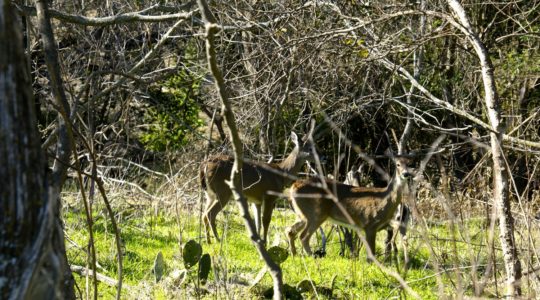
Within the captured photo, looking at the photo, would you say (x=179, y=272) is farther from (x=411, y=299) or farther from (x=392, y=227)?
(x=392, y=227)

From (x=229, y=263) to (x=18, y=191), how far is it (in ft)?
19.1

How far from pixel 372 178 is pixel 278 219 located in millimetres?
3957

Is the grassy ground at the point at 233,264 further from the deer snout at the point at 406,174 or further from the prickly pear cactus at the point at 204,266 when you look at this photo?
the deer snout at the point at 406,174

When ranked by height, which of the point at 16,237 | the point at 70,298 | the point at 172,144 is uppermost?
the point at 172,144

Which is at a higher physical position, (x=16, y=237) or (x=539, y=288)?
(x=16, y=237)

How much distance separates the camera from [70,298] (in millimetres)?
3275

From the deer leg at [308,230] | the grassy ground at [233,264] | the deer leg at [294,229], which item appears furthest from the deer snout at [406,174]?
the deer leg at [294,229]

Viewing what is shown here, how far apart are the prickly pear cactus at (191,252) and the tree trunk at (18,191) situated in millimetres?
Result: 3874

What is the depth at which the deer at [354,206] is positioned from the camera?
10.2 m

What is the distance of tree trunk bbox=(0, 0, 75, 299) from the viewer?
7.09ft

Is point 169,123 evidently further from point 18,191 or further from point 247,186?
point 18,191

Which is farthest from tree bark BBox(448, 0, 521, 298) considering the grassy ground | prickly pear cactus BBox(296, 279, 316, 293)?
prickly pear cactus BBox(296, 279, 316, 293)

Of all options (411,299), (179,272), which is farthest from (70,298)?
(411,299)

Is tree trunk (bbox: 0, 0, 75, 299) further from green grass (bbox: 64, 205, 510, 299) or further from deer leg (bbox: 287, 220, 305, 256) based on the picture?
deer leg (bbox: 287, 220, 305, 256)
